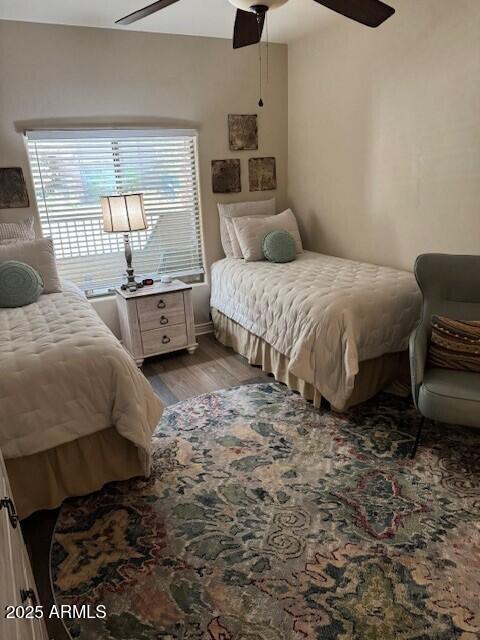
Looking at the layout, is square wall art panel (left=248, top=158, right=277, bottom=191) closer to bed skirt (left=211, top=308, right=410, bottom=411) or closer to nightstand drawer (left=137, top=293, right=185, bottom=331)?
nightstand drawer (left=137, top=293, right=185, bottom=331)

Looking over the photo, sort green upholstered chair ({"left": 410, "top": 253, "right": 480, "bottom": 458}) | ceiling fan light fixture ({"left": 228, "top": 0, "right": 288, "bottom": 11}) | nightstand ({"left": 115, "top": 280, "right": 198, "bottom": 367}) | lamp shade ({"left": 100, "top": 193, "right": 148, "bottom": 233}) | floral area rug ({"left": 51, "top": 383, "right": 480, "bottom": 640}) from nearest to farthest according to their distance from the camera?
floral area rug ({"left": 51, "top": 383, "right": 480, "bottom": 640}) < ceiling fan light fixture ({"left": 228, "top": 0, "right": 288, "bottom": 11}) < green upholstered chair ({"left": 410, "top": 253, "right": 480, "bottom": 458}) < lamp shade ({"left": 100, "top": 193, "right": 148, "bottom": 233}) < nightstand ({"left": 115, "top": 280, "right": 198, "bottom": 367})

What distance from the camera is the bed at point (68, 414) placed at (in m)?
1.84

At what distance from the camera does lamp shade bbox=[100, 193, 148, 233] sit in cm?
330

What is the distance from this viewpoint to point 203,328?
4.23 meters

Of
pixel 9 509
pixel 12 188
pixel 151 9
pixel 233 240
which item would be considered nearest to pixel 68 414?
pixel 9 509

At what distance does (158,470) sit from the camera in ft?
7.52

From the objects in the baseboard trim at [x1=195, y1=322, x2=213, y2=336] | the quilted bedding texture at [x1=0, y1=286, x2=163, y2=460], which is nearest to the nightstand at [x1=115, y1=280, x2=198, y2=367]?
the baseboard trim at [x1=195, y1=322, x2=213, y2=336]

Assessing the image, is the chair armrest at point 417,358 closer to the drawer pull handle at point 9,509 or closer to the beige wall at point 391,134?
the beige wall at point 391,134

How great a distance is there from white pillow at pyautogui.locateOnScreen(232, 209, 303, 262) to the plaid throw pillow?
5.67ft

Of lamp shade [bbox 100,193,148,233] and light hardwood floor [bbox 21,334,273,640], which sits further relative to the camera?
lamp shade [bbox 100,193,148,233]

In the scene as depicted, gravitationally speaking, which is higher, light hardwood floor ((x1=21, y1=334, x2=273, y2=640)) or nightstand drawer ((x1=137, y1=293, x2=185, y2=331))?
nightstand drawer ((x1=137, y1=293, x2=185, y2=331))

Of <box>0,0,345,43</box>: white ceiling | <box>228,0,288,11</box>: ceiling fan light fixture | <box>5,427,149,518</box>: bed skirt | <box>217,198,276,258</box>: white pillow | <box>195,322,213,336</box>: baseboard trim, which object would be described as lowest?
<box>195,322,213,336</box>: baseboard trim

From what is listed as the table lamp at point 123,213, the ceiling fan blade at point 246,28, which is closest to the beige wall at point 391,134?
the ceiling fan blade at point 246,28

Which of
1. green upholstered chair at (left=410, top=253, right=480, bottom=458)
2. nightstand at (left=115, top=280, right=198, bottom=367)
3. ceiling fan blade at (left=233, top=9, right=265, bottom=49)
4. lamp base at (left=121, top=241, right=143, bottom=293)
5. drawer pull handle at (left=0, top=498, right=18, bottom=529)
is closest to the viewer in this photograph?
drawer pull handle at (left=0, top=498, right=18, bottom=529)
